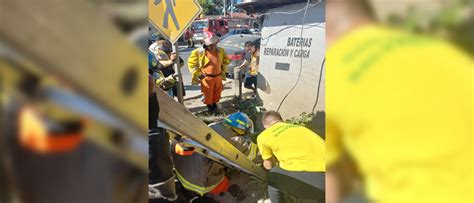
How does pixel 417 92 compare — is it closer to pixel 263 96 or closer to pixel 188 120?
pixel 188 120

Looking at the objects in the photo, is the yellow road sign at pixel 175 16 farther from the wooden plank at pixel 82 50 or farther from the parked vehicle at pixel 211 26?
the parked vehicle at pixel 211 26

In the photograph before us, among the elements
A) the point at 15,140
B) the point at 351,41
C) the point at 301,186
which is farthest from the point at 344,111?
the point at 301,186

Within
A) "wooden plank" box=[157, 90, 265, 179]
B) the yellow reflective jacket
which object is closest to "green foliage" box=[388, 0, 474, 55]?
"wooden plank" box=[157, 90, 265, 179]

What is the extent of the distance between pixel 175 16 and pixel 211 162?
5.94ft

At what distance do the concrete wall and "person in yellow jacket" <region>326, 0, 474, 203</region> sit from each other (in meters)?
3.48

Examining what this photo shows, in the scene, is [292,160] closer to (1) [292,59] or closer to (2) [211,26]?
(1) [292,59]

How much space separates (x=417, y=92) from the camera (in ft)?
2.25

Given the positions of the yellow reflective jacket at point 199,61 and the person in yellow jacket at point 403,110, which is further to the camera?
the yellow reflective jacket at point 199,61

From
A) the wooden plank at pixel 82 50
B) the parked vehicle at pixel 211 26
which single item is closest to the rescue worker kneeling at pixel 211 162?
the wooden plank at pixel 82 50

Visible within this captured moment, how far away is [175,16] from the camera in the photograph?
171 inches

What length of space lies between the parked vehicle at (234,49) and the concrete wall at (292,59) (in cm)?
348

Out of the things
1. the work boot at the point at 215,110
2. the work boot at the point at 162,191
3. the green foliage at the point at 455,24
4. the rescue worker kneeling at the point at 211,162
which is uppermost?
the green foliage at the point at 455,24

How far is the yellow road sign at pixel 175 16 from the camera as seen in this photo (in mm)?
4004

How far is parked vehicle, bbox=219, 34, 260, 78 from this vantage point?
9.72m
